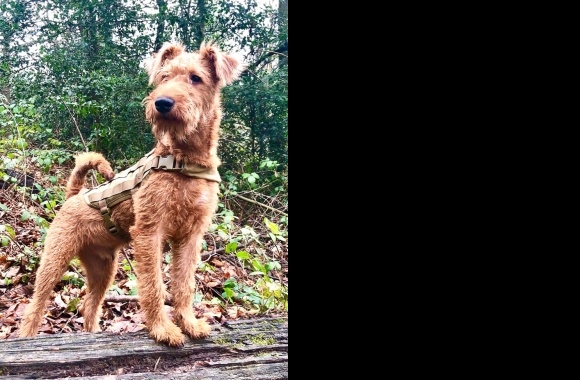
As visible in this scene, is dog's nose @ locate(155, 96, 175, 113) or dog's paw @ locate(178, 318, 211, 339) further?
dog's paw @ locate(178, 318, 211, 339)

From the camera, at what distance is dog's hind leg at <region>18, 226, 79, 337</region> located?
4.09 ft

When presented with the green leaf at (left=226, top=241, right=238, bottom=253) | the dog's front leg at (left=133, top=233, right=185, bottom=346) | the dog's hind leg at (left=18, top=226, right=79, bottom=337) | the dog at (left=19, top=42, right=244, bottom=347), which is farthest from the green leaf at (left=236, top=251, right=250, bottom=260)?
the dog's hind leg at (left=18, top=226, right=79, bottom=337)

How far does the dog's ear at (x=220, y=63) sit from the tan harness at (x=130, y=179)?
10.2 inches

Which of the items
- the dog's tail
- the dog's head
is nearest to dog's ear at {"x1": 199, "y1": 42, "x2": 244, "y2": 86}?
the dog's head

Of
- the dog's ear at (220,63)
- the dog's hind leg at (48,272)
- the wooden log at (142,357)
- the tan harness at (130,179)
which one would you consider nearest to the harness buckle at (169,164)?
the tan harness at (130,179)

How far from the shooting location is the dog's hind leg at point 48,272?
1.25m

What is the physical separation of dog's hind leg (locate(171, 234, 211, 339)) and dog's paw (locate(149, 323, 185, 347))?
0.10 ft

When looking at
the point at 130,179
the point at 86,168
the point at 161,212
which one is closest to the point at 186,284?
the point at 161,212

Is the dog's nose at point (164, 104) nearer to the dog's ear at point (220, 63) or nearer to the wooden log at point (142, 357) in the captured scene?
the dog's ear at point (220, 63)

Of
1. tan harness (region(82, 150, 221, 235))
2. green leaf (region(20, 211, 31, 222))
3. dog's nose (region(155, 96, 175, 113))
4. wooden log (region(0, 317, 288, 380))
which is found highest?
dog's nose (region(155, 96, 175, 113))

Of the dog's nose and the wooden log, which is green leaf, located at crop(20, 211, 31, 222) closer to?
the wooden log

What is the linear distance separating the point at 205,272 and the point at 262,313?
0.22 m

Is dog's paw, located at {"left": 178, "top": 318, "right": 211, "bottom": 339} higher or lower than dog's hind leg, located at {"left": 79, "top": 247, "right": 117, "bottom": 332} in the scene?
lower

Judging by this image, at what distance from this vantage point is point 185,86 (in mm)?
1188
